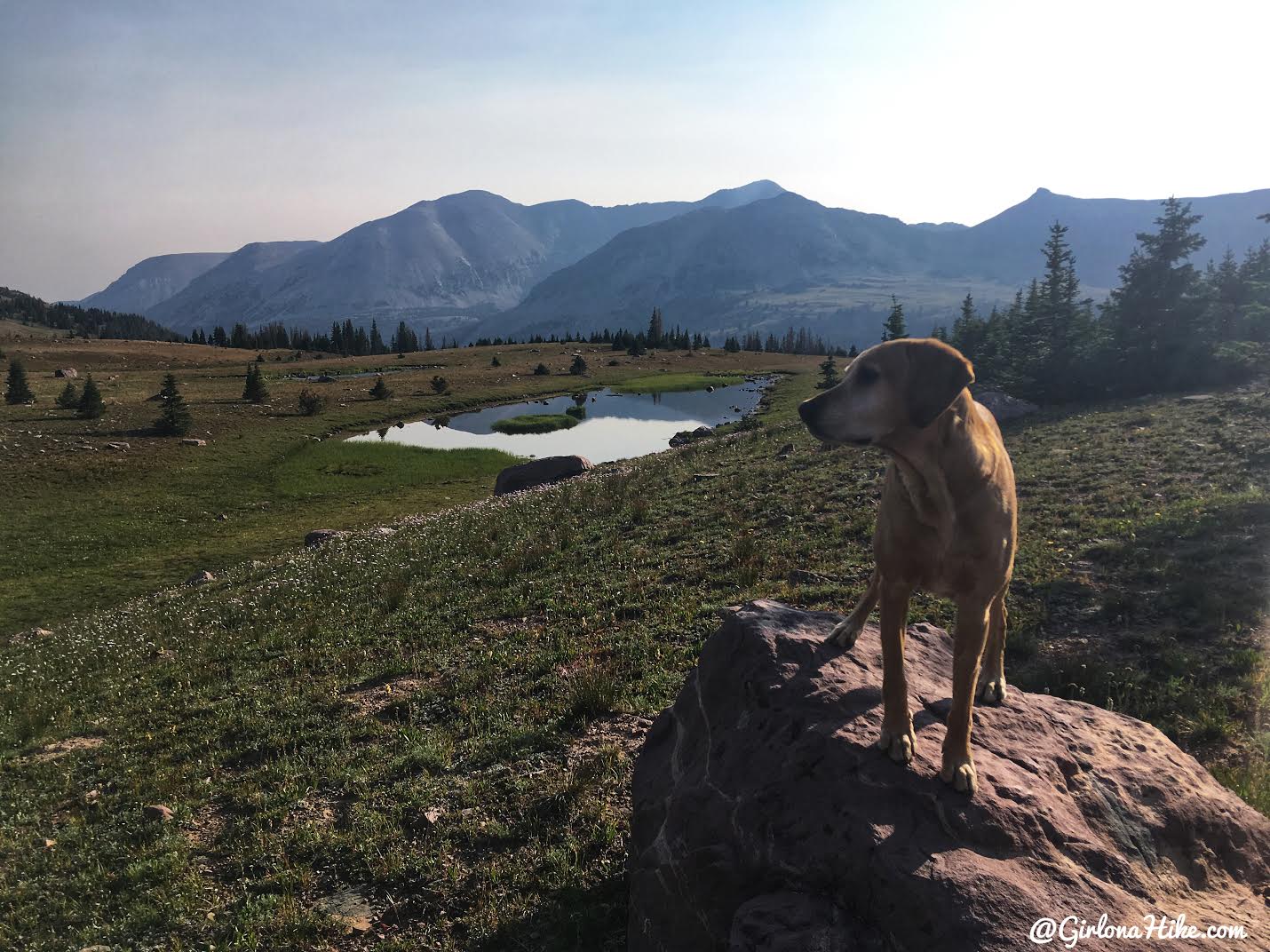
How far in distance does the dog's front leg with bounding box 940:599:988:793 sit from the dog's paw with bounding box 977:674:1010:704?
1.53 metres

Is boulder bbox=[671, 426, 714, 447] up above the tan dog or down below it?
below

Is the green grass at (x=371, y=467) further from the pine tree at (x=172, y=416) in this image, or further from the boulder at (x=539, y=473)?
the pine tree at (x=172, y=416)

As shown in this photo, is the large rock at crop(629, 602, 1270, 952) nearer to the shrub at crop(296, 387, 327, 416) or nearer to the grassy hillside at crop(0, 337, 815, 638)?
the grassy hillside at crop(0, 337, 815, 638)

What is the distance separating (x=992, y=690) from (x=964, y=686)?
1683 millimetres

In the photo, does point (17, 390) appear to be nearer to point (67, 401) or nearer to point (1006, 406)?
point (67, 401)

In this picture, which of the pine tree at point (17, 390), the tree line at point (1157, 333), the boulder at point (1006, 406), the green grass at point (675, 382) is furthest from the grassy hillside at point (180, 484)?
the tree line at point (1157, 333)

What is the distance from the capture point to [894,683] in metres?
5.25

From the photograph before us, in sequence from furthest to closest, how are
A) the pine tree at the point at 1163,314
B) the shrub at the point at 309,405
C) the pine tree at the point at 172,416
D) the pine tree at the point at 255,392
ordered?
the pine tree at the point at 255,392, the shrub at the point at 309,405, the pine tree at the point at 172,416, the pine tree at the point at 1163,314

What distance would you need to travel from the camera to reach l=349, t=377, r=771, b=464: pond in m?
55.4

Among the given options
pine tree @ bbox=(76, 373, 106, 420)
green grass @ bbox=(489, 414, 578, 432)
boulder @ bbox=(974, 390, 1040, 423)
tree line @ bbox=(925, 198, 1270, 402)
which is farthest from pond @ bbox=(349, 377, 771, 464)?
tree line @ bbox=(925, 198, 1270, 402)

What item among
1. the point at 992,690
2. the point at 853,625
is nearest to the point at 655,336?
the point at 853,625

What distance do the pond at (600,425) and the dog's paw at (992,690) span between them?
3899 centimetres

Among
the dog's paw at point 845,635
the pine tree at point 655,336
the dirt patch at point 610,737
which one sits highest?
the pine tree at point 655,336

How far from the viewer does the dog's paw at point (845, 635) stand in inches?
270
